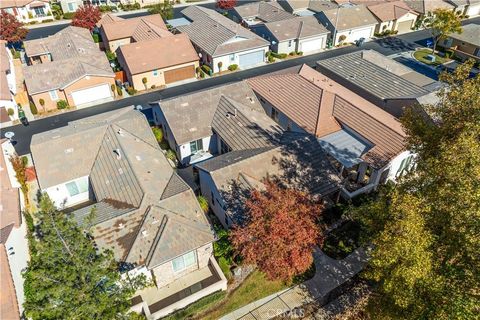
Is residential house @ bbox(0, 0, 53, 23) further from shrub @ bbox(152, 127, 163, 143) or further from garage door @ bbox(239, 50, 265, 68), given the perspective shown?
shrub @ bbox(152, 127, 163, 143)

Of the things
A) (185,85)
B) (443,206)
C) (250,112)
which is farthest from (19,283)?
(185,85)

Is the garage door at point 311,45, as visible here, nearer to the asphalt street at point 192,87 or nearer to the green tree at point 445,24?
the asphalt street at point 192,87

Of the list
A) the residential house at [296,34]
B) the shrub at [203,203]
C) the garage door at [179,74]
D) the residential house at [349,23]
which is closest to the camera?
the shrub at [203,203]

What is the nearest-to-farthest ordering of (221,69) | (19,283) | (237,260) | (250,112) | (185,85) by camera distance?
1. (19,283)
2. (237,260)
3. (250,112)
4. (185,85)
5. (221,69)

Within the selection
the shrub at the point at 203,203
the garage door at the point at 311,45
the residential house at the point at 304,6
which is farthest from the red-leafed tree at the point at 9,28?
the residential house at the point at 304,6

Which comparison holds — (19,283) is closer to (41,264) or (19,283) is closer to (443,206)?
(41,264)

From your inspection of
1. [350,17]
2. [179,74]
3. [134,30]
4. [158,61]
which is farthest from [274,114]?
[350,17]
